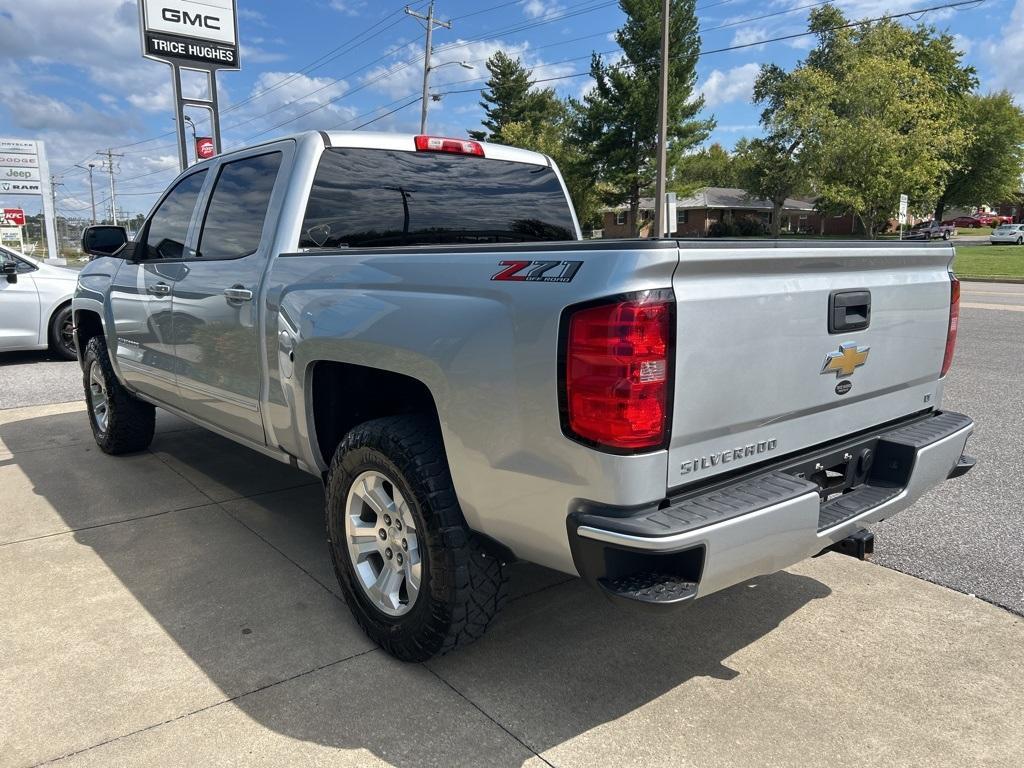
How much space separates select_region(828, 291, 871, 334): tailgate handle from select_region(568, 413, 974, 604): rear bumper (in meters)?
0.43

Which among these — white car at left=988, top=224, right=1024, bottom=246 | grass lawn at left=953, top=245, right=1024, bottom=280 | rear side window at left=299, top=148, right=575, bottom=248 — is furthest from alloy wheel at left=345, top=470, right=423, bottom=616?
white car at left=988, top=224, right=1024, bottom=246

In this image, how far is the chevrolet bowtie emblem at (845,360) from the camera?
259 cm

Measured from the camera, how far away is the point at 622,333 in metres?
2.05

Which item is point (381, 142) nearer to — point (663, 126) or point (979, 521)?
point (979, 521)

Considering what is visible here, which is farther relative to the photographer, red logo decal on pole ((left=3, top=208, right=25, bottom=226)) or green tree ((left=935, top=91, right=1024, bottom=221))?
green tree ((left=935, top=91, right=1024, bottom=221))

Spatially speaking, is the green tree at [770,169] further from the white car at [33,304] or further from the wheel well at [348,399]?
the wheel well at [348,399]

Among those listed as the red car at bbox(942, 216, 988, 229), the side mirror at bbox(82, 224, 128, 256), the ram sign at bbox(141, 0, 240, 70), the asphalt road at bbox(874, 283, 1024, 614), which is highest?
the ram sign at bbox(141, 0, 240, 70)

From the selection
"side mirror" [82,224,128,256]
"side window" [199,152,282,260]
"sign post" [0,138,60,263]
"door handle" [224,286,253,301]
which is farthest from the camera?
"sign post" [0,138,60,263]

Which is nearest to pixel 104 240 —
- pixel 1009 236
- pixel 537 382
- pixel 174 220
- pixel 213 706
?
pixel 174 220

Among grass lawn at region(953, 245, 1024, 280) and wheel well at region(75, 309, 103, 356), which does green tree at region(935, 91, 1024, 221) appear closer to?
grass lawn at region(953, 245, 1024, 280)

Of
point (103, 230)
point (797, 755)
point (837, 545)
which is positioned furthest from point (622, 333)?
point (103, 230)

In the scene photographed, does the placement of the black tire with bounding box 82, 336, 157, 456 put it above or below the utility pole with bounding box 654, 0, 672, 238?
below

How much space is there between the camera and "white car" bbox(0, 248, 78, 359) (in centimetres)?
985

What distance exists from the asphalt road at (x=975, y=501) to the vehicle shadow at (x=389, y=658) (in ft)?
2.25
